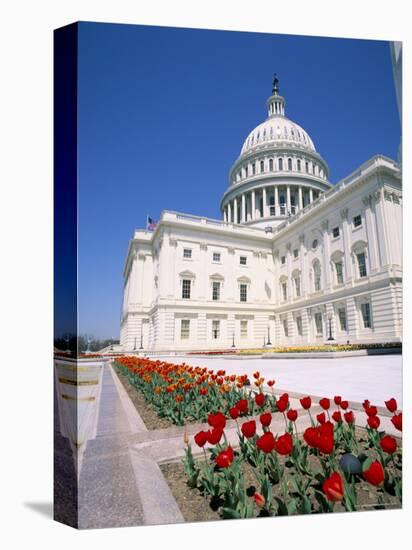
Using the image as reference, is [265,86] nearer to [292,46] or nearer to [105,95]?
[292,46]

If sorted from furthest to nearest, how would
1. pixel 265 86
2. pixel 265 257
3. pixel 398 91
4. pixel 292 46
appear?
pixel 265 257, pixel 265 86, pixel 398 91, pixel 292 46

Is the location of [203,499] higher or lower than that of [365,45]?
lower

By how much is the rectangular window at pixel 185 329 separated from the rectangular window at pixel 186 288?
7.94 ft

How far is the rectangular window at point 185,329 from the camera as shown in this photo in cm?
1728

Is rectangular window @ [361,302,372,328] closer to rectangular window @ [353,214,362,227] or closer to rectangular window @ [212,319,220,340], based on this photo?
rectangular window @ [353,214,362,227]

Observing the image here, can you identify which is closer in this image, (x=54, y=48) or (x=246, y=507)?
(x=246, y=507)

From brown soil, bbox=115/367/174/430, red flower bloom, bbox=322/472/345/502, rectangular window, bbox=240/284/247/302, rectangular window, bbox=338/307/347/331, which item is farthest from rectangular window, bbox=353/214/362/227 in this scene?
red flower bloom, bbox=322/472/345/502

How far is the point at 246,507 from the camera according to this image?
2723 mm

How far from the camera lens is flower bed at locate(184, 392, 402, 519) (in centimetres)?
267

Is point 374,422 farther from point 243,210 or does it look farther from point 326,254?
point 243,210

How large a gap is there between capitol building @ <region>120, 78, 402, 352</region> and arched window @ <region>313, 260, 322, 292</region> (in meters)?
0.10

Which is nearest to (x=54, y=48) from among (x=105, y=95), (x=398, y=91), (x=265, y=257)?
(x=105, y=95)

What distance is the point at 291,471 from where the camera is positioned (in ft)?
10.6

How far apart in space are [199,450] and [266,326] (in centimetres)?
1070
